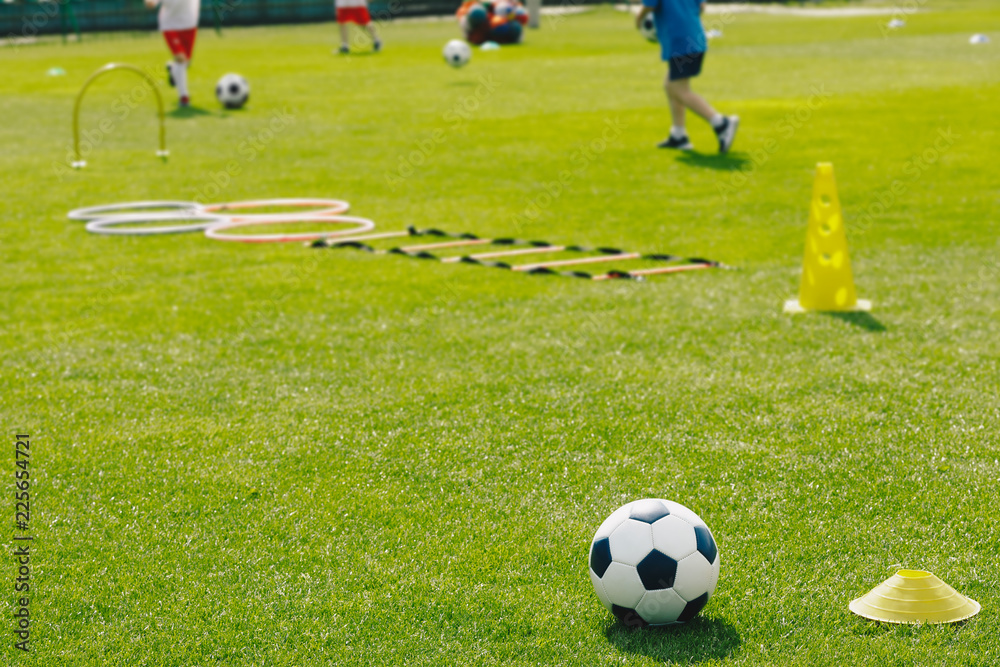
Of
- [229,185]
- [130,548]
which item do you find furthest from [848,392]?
[229,185]

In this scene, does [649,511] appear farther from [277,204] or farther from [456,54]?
[456,54]

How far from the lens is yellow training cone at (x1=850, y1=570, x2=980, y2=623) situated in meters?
3.60

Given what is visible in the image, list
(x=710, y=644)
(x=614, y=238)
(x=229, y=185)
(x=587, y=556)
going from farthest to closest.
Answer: (x=229, y=185), (x=614, y=238), (x=587, y=556), (x=710, y=644)

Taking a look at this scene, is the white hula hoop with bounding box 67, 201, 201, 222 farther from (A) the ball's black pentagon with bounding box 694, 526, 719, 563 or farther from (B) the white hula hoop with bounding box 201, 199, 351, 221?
(A) the ball's black pentagon with bounding box 694, 526, 719, 563

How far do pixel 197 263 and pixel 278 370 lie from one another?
114 inches

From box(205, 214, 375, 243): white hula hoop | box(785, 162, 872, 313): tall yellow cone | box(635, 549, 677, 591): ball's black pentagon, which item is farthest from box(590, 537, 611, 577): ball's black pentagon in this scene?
box(205, 214, 375, 243): white hula hoop

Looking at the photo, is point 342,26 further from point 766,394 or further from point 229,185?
point 766,394

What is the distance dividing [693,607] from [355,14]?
77.7 feet

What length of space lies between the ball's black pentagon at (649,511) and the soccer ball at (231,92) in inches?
619

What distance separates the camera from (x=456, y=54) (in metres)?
22.2

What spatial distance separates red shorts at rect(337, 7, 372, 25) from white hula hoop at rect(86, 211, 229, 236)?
15.8 m

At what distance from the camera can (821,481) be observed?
188 inches

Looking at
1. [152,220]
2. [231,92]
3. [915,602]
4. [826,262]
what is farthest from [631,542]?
[231,92]

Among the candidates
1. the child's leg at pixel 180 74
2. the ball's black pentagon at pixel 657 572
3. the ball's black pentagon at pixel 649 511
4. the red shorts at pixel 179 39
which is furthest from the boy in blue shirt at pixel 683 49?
the ball's black pentagon at pixel 657 572
